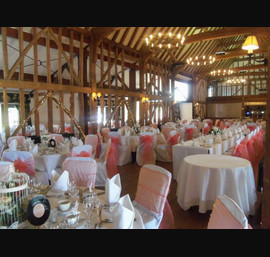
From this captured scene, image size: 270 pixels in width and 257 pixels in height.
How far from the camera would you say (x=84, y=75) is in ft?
32.0

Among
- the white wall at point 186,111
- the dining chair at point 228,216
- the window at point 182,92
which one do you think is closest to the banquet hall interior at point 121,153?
the dining chair at point 228,216

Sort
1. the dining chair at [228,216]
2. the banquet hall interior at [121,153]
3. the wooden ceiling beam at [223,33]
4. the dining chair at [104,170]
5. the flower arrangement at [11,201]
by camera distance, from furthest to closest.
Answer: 1. the wooden ceiling beam at [223,33]
2. the dining chair at [104,170]
3. the banquet hall interior at [121,153]
4. the flower arrangement at [11,201]
5. the dining chair at [228,216]

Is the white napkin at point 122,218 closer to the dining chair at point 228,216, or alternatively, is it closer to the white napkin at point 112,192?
the white napkin at point 112,192

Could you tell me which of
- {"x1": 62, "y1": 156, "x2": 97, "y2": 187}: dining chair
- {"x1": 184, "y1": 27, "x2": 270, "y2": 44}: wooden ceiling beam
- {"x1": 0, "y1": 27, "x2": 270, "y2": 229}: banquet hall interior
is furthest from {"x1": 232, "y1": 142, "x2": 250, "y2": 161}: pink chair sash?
{"x1": 184, "y1": 27, "x2": 270, "y2": 44}: wooden ceiling beam

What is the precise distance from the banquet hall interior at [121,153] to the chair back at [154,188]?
0.4 inches

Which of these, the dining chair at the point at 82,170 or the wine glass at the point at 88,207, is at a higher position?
the dining chair at the point at 82,170

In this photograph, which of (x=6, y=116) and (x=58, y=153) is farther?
(x=6, y=116)

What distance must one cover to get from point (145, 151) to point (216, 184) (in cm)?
349

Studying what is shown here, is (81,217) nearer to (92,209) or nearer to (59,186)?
(92,209)

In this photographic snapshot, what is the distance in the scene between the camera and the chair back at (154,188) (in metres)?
2.40
